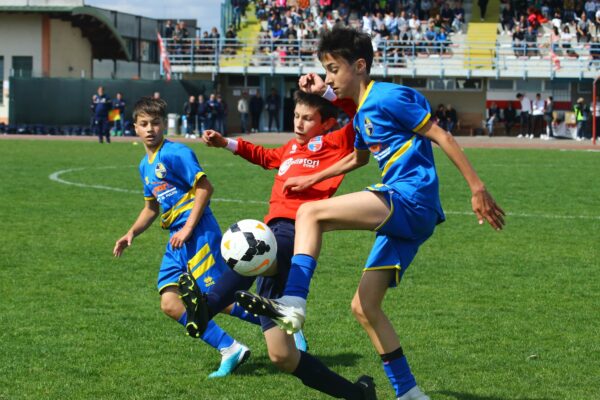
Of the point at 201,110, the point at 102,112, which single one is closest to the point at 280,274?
the point at 102,112

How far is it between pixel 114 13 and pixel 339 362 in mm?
60884

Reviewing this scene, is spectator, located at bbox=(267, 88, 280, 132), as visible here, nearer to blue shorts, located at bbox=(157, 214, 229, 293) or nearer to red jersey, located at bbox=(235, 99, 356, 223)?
red jersey, located at bbox=(235, 99, 356, 223)

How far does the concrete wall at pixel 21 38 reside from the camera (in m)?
49.7

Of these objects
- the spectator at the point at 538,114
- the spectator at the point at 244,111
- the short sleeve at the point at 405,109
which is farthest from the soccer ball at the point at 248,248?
the spectator at the point at 244,111

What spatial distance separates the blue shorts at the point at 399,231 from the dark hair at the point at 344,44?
706 millimetres

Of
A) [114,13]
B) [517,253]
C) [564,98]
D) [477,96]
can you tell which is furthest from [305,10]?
[517,253]

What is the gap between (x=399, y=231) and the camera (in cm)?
506

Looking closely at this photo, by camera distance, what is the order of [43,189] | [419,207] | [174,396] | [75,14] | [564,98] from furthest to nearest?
1. [75,14]
2. [564,98]
3. [43,189]
4. [174,396]
5. [419,207]

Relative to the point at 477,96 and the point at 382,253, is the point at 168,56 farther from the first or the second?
the point at 382,253

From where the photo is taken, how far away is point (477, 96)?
47906mm

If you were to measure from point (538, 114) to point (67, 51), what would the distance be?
78.6 ft

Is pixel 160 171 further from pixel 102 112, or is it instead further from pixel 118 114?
pixel 118 114

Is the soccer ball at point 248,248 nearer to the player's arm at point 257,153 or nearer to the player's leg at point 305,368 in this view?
the player's leg at point 305,368

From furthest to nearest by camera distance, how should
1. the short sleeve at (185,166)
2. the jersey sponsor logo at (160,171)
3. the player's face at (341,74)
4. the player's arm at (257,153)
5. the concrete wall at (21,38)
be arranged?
the concrete wall at (21,38) → the player's arm at (257,153) → the jersey sponsor logo at (160,171) → the short sleeve at (185,166) → the player's face at (341,74)
